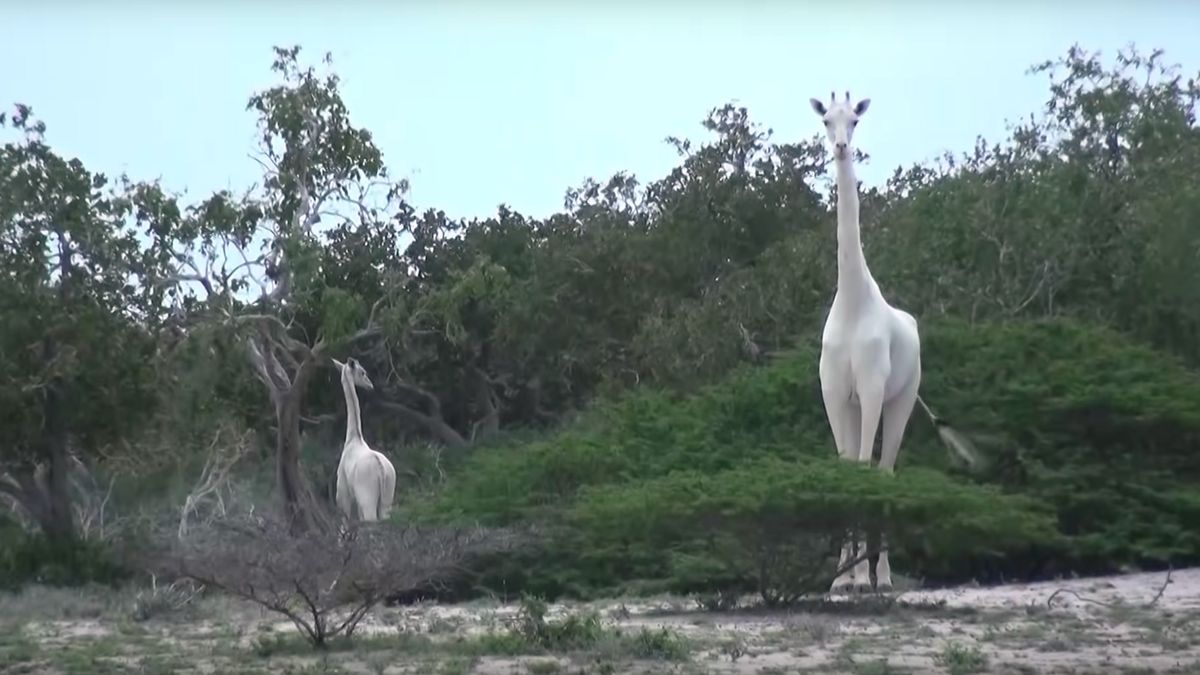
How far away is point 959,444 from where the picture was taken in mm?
18672

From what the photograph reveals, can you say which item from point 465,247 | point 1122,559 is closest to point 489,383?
point 465,247

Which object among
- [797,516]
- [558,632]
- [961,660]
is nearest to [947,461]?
[797,516]

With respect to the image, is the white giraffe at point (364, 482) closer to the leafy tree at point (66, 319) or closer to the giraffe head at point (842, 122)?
the leafy tree at point (66, 319)

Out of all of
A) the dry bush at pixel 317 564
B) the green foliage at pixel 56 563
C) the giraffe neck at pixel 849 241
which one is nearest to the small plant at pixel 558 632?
the dry bush at pixel 317 564

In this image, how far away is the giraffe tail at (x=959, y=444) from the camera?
18.6 m

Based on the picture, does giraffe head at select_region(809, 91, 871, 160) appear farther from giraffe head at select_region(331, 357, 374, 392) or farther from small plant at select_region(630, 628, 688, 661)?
giraffe head at select_region(331, 357, 374, 392)

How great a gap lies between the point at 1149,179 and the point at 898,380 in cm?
1286

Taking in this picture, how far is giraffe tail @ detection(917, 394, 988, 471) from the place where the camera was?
61.0 feet

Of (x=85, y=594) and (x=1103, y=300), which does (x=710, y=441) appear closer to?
(x=85, y=594)

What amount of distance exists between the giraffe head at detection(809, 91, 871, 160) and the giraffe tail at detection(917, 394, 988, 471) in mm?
4059

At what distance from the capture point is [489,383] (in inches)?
1581

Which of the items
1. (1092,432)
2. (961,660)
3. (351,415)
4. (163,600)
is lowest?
(961,660)

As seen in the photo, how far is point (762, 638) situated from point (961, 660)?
6.81 ft

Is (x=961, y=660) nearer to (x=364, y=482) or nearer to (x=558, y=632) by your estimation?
(x=558, y=632)
